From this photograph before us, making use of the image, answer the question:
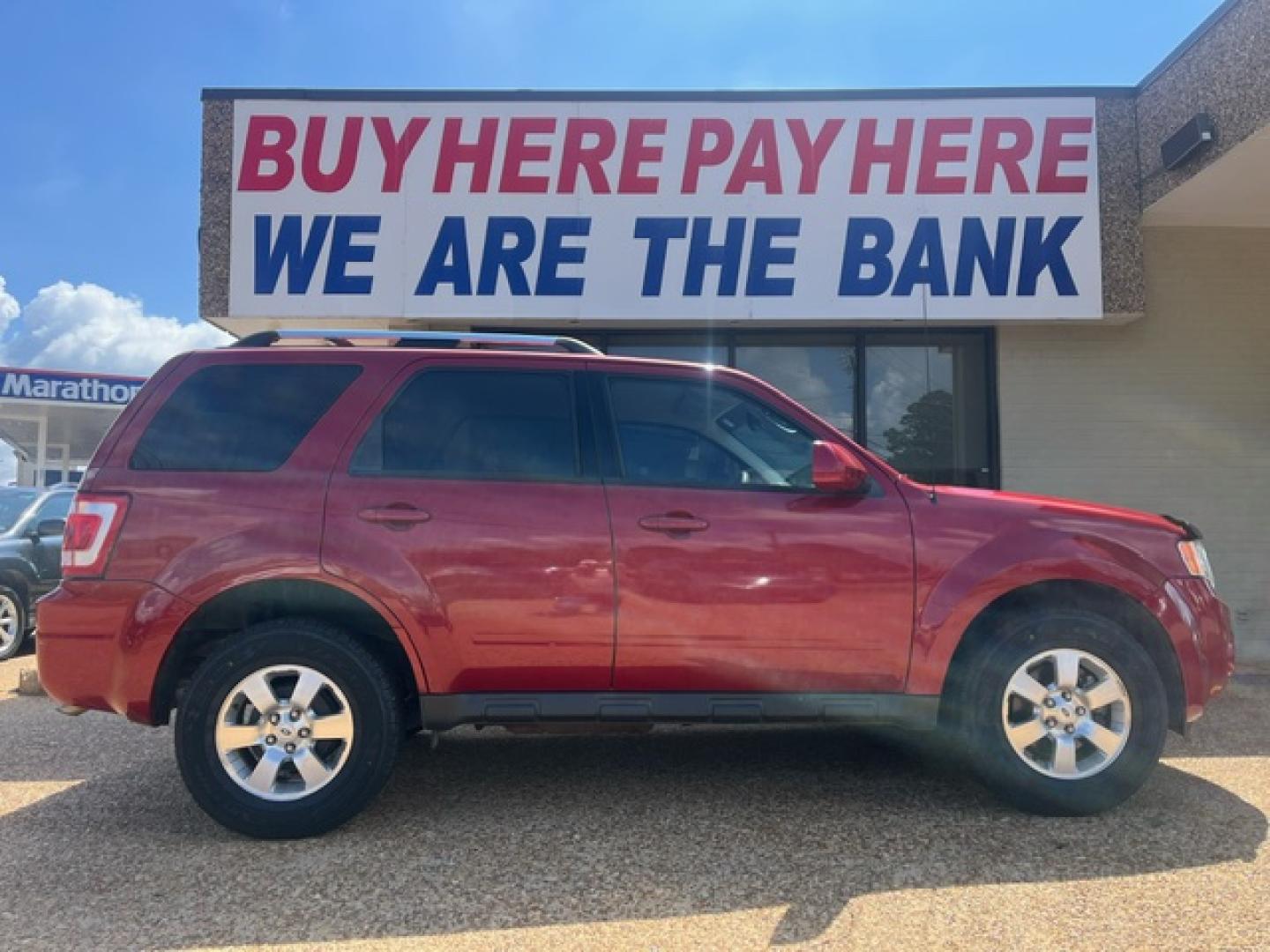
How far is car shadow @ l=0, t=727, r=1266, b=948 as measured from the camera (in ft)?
10.1

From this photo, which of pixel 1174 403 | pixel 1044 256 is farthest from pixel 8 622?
pixel 1174 403

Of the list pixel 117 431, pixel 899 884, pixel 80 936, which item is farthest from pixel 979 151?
pixel 80 936

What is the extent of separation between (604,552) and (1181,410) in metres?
6.34

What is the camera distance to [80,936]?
9.59ft

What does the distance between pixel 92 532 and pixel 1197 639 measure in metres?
4.57

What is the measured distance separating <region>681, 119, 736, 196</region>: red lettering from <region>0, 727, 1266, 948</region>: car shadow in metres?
4.98

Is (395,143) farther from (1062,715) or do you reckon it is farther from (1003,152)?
(1062,715)

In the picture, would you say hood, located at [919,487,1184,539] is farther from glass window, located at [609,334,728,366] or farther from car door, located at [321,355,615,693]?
glass window, located at [609,334,728,366]

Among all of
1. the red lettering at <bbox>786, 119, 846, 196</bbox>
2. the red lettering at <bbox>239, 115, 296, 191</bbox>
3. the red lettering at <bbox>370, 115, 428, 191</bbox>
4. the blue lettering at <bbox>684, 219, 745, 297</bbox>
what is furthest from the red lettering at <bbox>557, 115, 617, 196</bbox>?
the red lettering at <bbox>239, 115, 296, 191</bbox>

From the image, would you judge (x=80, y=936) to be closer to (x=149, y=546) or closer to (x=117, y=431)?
(x=149, y=546)

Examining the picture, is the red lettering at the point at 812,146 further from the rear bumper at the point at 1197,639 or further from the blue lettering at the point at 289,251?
the rear bumper at the point at 1197,639

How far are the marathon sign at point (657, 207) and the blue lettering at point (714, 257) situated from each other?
0.01 m

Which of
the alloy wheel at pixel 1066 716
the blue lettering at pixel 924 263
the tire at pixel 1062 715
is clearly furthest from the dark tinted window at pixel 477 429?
the blue lettering at pixel 924 263

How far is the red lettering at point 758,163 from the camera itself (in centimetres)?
761
